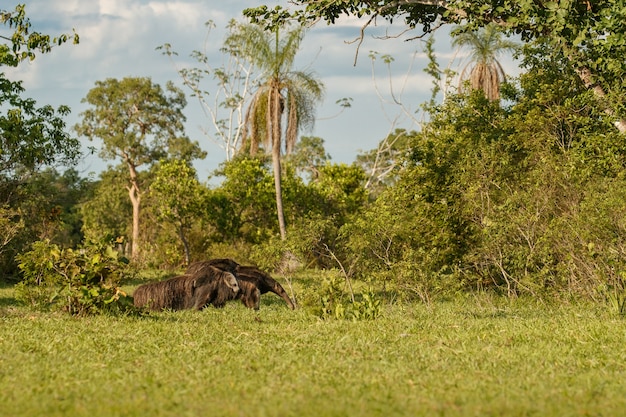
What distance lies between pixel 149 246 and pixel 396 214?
1563cm

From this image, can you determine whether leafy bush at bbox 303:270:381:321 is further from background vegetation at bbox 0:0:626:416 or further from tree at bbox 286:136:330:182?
tree at bbox 286:136:330:182

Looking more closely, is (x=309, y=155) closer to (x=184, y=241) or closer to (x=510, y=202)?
(x=184, y=241)

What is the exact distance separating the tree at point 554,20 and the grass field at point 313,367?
460 cm

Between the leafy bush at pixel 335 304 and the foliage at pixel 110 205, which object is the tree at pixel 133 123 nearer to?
the foliage at pixel 110 205

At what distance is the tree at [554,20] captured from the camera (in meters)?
12.9

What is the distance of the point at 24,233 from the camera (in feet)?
78.5

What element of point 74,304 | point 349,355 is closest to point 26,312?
point 74,304

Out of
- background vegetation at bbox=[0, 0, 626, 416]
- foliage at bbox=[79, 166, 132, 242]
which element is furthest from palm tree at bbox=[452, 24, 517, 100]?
foliage at bbox=[79, 166, 132, 242]

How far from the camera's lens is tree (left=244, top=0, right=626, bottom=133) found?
12922mm

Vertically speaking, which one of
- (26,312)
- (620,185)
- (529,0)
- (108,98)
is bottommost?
(26,312)

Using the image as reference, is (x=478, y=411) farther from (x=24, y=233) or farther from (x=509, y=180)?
(x=24, y=233)

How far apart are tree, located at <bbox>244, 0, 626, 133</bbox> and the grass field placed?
460 centimetres

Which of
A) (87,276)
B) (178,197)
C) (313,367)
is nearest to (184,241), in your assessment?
(178,197)

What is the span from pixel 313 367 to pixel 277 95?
19508 mm
